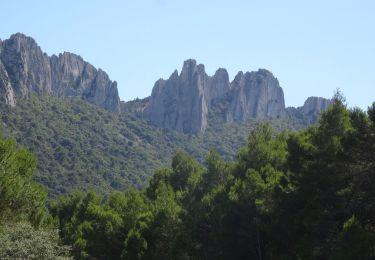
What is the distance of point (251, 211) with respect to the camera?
37969mm

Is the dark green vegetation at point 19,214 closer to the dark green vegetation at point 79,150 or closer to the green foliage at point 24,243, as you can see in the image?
the green foliage at point 24,243

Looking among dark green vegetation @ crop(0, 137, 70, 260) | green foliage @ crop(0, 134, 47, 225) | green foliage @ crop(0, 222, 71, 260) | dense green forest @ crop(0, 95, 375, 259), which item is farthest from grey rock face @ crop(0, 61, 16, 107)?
green foliage @ crop(0, 222, 71, 260)

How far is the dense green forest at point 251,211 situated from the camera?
2642cm

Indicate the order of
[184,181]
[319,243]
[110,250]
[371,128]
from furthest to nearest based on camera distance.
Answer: [184,181]
[110,250]
[319,243]
[371,128]

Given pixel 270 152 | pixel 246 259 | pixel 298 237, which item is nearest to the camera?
pixel 298 237

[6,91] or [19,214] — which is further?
[6,91]

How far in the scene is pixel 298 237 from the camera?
3247cm

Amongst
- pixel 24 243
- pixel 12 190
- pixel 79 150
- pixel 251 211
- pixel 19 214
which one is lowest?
pixel 24 243

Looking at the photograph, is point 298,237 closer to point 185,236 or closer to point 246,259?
point 246,259

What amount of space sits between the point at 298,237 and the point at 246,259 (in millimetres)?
8884

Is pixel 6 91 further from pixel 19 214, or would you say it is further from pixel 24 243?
pixel 24 243

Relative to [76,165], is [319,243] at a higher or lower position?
lower

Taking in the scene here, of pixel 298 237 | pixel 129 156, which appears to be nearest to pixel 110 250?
pixel 298 237

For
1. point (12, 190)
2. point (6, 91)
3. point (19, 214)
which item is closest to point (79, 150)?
point (6, 91)
